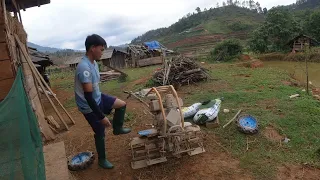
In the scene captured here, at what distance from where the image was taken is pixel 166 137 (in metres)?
4.11

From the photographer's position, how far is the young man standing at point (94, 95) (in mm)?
3461

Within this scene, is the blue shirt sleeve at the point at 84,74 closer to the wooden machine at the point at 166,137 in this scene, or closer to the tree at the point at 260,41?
the wooden machine at the point at 166,137

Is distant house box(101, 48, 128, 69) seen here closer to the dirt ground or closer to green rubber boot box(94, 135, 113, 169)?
the dirt ground

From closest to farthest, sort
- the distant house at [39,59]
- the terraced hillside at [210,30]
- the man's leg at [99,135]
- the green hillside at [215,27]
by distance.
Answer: the man's leg at [99,135], the distant house at [39,59], the green hillside at [215,27], the terraced hillside at [210,30]

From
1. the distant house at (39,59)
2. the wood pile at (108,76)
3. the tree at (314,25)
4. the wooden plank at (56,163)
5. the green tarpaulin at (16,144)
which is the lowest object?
the wooden plank at (56,163)

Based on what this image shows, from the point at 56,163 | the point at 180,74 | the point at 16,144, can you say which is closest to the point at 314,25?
the point at 180,74

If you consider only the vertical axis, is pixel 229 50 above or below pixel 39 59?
below

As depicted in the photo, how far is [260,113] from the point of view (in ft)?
22.0

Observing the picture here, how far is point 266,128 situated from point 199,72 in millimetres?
6693

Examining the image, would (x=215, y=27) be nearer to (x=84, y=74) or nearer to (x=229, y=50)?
(x=229, y=50)

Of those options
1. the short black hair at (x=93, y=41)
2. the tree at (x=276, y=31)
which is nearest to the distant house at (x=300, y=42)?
the tree at (x=276, y=31)

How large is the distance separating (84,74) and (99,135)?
43.2 inches

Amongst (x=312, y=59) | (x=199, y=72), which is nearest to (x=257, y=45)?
(x=312, y=59)

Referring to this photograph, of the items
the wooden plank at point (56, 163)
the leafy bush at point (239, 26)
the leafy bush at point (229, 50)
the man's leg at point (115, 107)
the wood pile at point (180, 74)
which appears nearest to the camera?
Answer: the wooden plank at point (56, 163)
